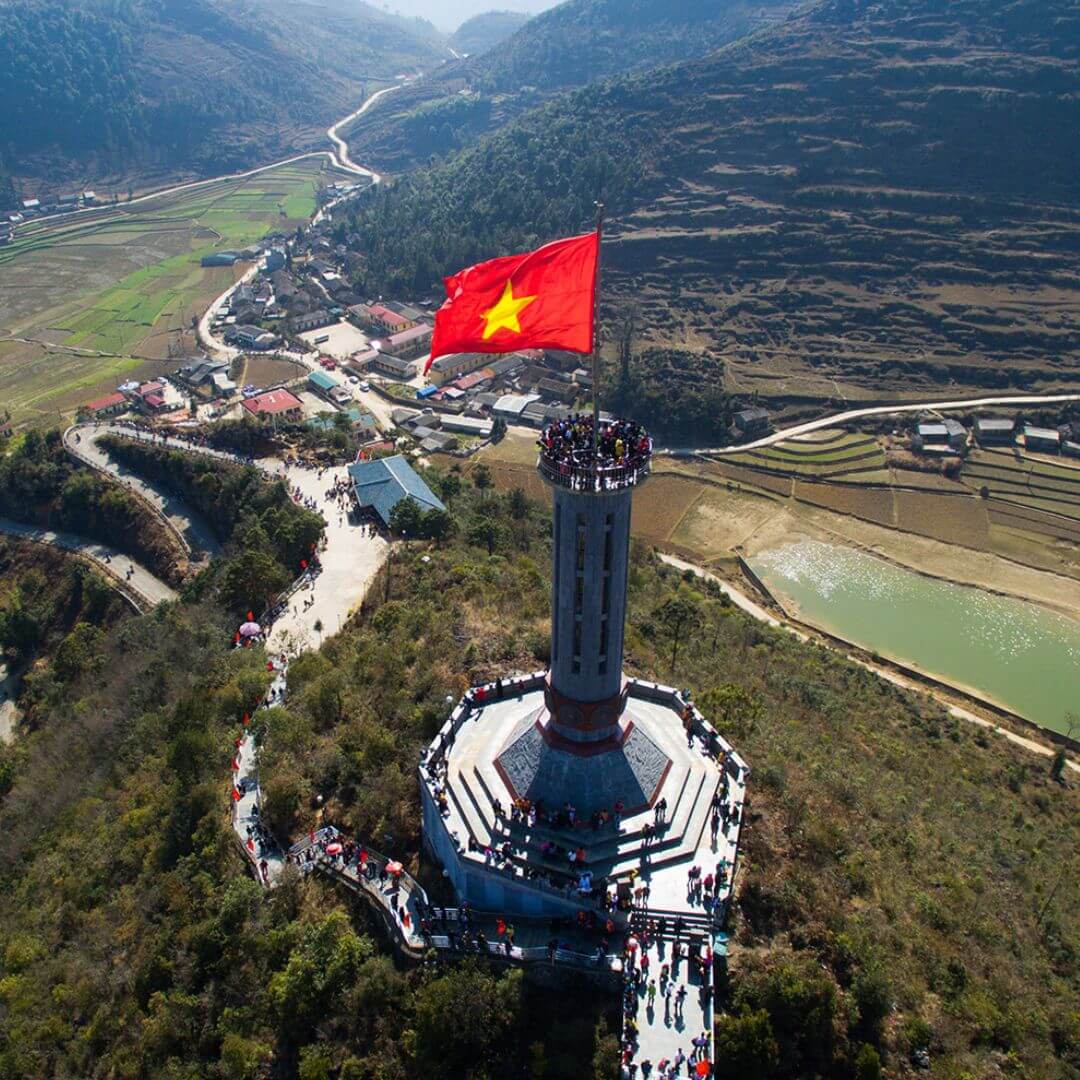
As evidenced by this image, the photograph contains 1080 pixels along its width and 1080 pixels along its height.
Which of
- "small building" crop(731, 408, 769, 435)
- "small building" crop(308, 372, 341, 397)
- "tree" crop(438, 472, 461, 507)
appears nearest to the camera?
"tree" crop(438, 472, 461, 507)

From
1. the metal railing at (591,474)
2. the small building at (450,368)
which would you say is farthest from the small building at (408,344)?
the metal railing at (591,474)

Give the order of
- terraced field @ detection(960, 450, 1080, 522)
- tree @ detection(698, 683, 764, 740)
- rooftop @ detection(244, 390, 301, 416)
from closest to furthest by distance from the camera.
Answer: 1. tree @ detection(698, 683, 764, 740)
2. terraced field @ detection(960, 450, 1080, 522)
3. rooftop @ detection(244, 390, 301, 416)

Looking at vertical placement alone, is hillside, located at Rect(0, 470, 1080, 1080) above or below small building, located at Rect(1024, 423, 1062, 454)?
below

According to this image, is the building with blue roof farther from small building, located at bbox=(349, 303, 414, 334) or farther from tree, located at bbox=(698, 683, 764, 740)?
small building, located at bbox=(349, 303, 414, 334)

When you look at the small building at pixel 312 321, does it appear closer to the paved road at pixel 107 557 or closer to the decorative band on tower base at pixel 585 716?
the paved road at pixel 107 557

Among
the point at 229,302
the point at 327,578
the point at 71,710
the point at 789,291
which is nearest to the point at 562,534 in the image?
the point at 327,578

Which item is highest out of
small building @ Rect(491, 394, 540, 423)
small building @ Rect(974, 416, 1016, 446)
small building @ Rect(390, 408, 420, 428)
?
small building @ Rect(491, 394, 540, 423)

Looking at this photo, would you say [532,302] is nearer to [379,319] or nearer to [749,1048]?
[749,1048]

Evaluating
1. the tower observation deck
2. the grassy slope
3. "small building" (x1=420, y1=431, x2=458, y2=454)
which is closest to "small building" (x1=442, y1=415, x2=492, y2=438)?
"small building" (x1=420, y1=431, x2=458, y2=454)

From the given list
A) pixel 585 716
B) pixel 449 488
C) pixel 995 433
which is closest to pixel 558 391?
pixel 449 488
